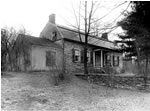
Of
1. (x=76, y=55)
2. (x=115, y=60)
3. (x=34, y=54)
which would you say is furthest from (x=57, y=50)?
(x=115, y=60)

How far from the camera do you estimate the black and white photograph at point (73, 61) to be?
502 cm

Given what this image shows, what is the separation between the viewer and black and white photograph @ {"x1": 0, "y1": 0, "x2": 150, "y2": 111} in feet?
16.5

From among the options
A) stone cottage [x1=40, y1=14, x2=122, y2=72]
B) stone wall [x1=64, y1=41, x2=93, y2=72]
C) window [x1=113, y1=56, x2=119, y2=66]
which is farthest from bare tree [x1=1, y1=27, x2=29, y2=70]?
window [x1=113, y1=56, x2=119, y2=66]

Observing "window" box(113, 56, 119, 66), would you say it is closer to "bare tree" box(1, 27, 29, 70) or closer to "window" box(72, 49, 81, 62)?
"window" box(72, 49, 81, 62)

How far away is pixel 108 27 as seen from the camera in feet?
21.6

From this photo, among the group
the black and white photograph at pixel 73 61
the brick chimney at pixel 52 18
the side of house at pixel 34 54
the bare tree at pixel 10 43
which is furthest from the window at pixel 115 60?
the bare tree at pixel 10 43

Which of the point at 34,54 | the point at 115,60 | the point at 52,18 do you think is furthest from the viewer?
the point at 115,60

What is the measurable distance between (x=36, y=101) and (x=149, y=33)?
6096mm

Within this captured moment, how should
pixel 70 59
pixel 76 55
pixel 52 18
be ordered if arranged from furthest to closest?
pixel 52 18 < pixel 76 55 < pixel 70 59

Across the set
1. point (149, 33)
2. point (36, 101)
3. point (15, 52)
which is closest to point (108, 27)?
point (149, 33)

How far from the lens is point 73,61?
14.1 metres

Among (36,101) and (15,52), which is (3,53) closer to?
(15,52)

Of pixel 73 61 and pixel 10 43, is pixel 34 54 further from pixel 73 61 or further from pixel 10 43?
pixel 73 61

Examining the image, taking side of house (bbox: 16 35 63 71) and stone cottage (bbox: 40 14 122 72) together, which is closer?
side of house (bbox: 16 35 63 71)
